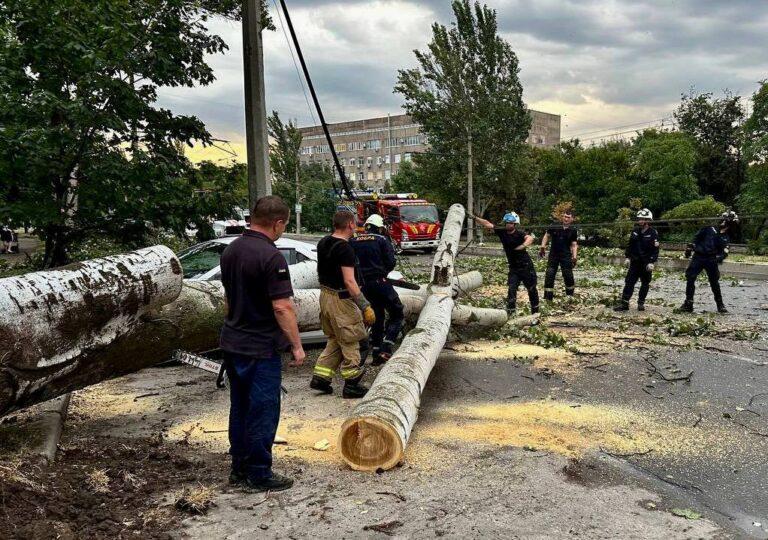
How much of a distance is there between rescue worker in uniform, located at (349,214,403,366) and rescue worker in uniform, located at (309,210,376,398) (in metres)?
0.77

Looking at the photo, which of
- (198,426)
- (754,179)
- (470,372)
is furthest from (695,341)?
(754,179)

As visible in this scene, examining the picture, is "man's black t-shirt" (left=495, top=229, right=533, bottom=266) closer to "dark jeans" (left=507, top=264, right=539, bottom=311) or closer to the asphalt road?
"dark jeans" (left=507, top=264, right=539, bottom=311)

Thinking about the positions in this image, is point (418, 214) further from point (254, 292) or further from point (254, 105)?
point (254, 292)

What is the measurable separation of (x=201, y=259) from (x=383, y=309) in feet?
7.91

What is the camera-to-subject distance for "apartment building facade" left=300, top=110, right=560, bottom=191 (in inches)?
3159

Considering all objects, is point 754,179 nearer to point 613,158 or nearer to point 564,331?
point 613,158

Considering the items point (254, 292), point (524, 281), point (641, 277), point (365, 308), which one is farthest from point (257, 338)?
point (641, 277)

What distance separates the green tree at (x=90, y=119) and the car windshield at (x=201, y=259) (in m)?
0.35

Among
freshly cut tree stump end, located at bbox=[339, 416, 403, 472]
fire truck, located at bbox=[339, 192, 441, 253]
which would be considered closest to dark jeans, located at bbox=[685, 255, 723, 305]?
freshly cut tree stump end, located at bbox=[339, 416, 403, 472]

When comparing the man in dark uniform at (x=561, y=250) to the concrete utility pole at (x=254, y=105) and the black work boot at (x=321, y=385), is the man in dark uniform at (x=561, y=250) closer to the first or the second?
the concrete utility pole at (x=254, y=105)

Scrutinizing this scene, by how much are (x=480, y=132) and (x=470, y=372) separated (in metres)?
24.0

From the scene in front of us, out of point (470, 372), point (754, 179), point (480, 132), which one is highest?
point (480, 132)

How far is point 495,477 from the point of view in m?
3.65

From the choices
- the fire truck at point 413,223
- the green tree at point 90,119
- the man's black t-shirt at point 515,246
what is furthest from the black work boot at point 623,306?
the fire truck at point 413,223
